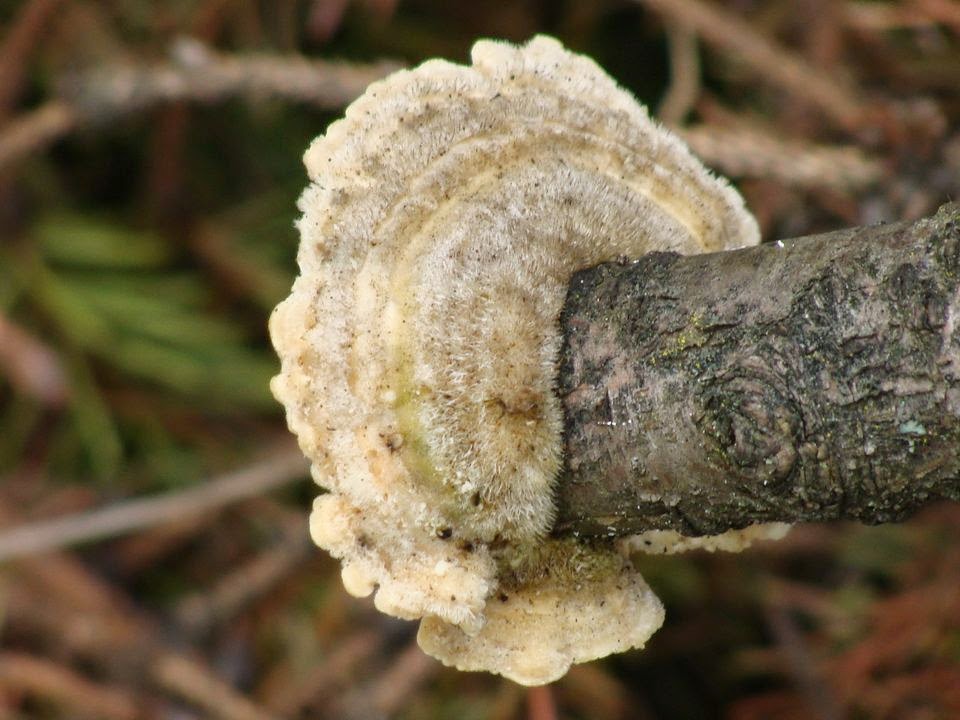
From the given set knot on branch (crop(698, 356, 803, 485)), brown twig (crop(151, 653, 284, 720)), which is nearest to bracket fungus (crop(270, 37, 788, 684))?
knot on branch (crop(698, 356, 803, 485))

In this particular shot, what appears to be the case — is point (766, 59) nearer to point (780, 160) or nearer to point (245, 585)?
point (780, 160)

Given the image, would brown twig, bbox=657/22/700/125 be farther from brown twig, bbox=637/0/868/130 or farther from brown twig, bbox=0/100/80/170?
brown twig, bbox=0/100/80/170

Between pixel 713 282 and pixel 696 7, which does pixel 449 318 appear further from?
pixel 696 7

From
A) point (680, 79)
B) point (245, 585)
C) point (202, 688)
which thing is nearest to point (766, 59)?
point (680, 79)

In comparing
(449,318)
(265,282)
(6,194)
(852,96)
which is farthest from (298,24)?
(449,318)

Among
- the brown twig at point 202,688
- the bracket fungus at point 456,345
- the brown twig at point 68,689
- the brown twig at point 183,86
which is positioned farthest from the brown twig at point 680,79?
the brown twig at point 68,689

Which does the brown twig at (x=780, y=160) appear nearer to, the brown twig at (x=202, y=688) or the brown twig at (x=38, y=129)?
the brown twig at (x=38, y=129)
